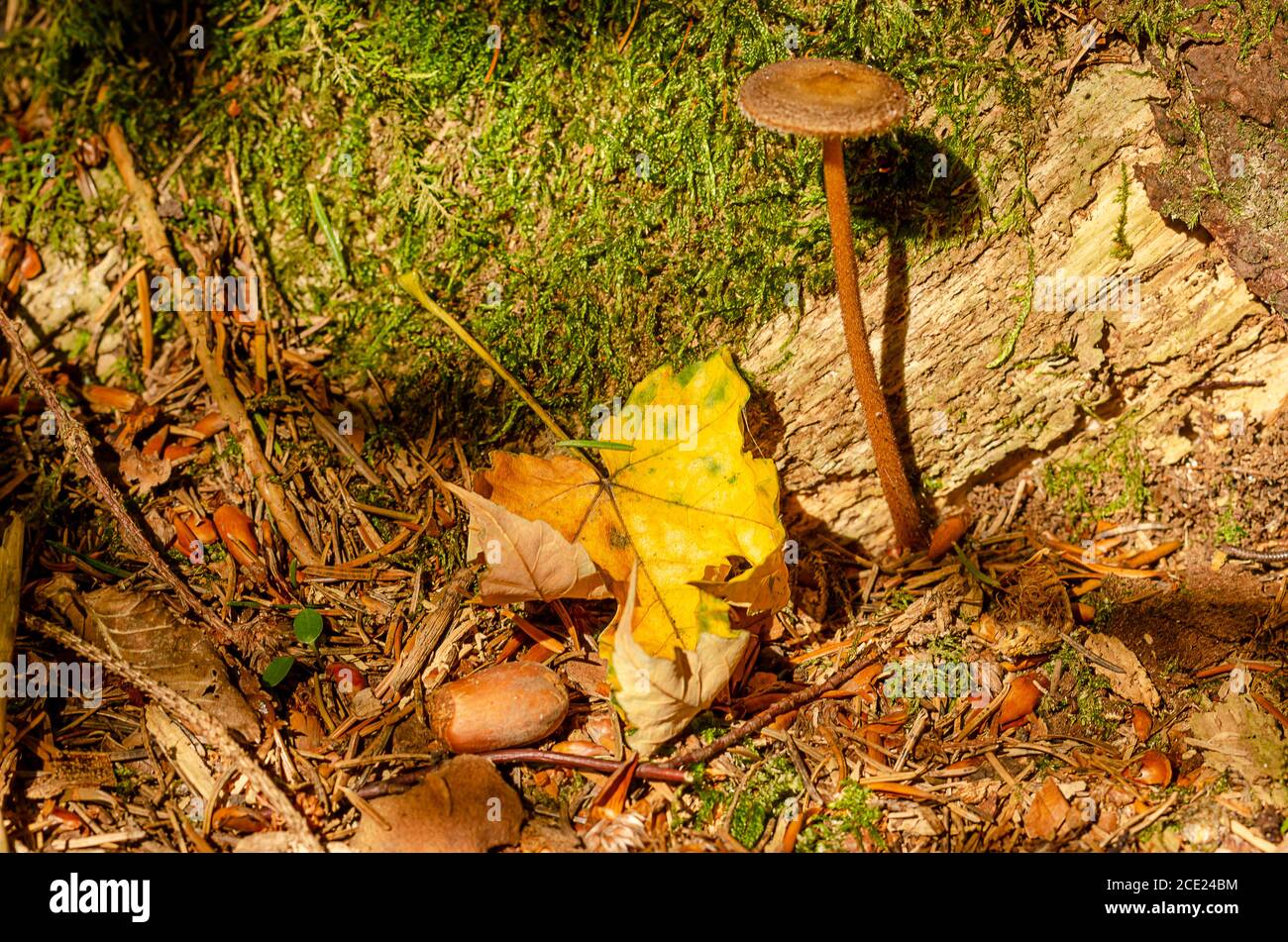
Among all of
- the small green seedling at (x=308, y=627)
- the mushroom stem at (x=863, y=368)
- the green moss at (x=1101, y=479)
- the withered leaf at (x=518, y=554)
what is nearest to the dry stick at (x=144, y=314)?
the small green seedling at (x=308, y=627)

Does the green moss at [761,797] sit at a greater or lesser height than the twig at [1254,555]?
lesser

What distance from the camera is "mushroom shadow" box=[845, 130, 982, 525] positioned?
9.57 ft

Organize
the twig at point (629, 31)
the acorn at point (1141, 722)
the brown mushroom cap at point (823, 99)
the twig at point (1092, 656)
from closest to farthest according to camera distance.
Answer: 1. the brown mushroom cap at point (823, 99)
2. the acorn at point (1141, 722)
3. the twig at point (1092, 656)
4. the twig at point (629, 31)

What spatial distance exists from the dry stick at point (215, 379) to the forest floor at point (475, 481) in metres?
0.01

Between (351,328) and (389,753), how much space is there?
1.52m

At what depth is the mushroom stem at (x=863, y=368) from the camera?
2.54m

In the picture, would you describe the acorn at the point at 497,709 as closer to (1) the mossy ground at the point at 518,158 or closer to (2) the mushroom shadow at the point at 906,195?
(1) the mossy ground at the point at 518,158

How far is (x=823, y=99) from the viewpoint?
93.0 inches

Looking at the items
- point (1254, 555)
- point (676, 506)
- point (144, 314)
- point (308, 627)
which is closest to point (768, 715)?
point (676, 506)

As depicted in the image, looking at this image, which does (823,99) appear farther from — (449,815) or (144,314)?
(144,314)

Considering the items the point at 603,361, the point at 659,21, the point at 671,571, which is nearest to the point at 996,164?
the point at 659,21

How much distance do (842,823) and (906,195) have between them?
1.87 metres

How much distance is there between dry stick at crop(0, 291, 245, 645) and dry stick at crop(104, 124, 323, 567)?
333mm

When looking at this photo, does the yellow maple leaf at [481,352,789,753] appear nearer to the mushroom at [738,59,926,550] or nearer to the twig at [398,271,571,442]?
the twig at [398,271,571,442]
